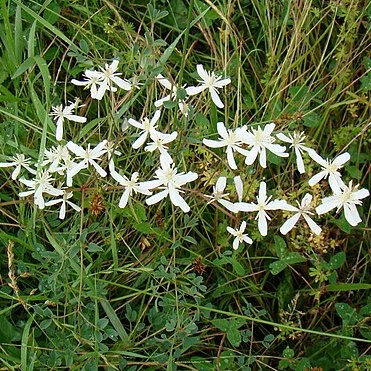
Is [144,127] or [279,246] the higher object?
[144,127]

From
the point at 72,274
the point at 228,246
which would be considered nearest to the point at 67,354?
the point at 72,274

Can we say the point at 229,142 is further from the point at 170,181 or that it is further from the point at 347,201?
the point at 347,201

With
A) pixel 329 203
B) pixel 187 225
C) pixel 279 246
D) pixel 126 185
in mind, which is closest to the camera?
pixel 329 203

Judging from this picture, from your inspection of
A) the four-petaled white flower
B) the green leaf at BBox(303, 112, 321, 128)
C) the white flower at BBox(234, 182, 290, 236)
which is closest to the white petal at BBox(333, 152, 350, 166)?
the four-petaled white flower

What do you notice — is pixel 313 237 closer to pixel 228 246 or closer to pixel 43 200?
pixel 228 246

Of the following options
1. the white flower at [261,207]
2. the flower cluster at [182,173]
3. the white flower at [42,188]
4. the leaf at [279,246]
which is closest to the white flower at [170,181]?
the flower cluster at [182,173]

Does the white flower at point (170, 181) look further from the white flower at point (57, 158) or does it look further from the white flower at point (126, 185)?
the white flower at point (57, 158)

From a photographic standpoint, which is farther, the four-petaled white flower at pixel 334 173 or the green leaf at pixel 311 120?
the green leaf at pixel 311 120

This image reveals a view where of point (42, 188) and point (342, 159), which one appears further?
point (42, 188)

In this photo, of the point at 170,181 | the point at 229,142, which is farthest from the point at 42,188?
the point at 229,142

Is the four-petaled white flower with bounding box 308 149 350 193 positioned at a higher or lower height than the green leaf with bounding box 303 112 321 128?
higher

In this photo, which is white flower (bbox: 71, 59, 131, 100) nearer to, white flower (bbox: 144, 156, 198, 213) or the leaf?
white flower (bbox: 144, 156, 198, 213)
